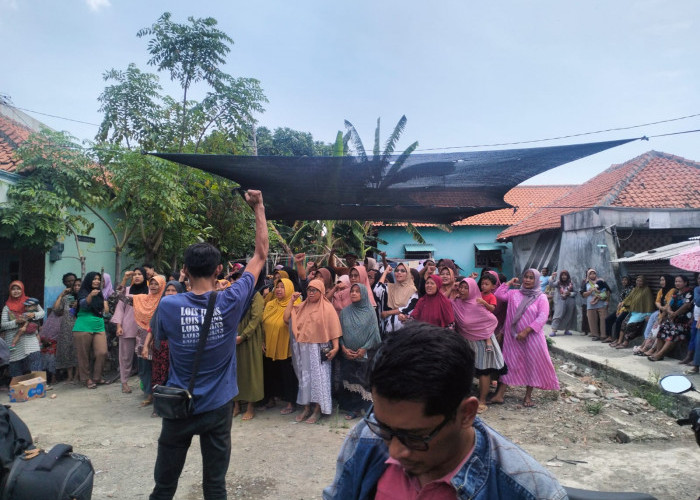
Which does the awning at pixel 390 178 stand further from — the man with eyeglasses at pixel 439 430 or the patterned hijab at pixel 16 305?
the man with eyeglasses at pixel 439 430

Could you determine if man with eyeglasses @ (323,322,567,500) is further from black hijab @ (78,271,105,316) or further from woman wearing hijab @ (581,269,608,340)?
woman wearing hijab @ (581,269,608,340)

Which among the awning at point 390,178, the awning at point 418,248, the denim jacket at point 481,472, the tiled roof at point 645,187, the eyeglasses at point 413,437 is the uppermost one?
the tiled roof at point 645,187

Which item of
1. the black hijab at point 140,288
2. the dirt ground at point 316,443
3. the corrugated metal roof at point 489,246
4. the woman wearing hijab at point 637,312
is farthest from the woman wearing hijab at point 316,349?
the corrugated metal roof at point 489,246

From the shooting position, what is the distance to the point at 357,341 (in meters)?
5.27

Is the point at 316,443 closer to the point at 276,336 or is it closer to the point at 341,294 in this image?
the point at 276,336

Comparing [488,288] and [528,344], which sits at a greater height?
[488,288]

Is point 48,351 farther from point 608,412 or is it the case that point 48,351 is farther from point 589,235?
point 589,235

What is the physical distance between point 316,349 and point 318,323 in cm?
30

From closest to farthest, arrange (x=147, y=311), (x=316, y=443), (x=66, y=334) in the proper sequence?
1. (x=316, y=443)
2. (x=147, y=311)
3. (x=66, y=334)

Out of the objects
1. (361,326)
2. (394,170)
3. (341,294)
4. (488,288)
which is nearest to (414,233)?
(488,288)

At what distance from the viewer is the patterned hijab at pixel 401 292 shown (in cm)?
620

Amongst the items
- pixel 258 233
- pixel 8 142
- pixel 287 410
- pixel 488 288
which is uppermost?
pixel 8 142

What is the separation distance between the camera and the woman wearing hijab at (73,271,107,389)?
21.9 feet

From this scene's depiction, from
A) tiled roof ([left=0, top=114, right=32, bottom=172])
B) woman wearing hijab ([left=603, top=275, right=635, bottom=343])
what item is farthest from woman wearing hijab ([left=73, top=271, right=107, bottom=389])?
woman wearing hijab ([left=603, top=275, right=635, bottom=343])
